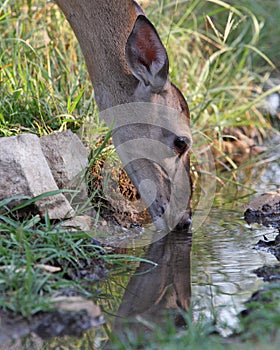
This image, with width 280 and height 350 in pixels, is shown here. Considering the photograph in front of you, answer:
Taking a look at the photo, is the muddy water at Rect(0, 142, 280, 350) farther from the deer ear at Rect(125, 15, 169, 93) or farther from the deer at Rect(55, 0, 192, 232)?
the deer ear at Rect(125, 15, 169, 93)

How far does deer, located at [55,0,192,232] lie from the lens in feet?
17.2

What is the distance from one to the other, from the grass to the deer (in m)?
0.43

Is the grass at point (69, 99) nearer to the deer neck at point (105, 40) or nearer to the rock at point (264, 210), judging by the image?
the deer neck at point (105, 40)

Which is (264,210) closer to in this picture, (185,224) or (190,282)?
(185,224)

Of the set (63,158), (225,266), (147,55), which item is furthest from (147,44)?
(225,266)

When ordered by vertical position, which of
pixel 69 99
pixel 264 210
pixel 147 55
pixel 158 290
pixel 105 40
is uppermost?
pixel 105 40

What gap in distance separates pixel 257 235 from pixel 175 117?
3.37 feet

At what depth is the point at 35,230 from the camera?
4.16 m

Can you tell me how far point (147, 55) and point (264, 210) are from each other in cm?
160

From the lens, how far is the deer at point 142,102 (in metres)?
5.23

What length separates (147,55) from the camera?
5074 mm

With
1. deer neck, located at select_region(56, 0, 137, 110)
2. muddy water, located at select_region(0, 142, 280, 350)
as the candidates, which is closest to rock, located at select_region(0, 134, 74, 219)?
muddy water, located at select_region(0, 142, 280, 350)

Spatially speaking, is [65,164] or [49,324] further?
[65,164]

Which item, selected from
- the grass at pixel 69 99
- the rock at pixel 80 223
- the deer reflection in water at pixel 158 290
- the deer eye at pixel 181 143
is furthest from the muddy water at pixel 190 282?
the deer eye at pixel 181 143
